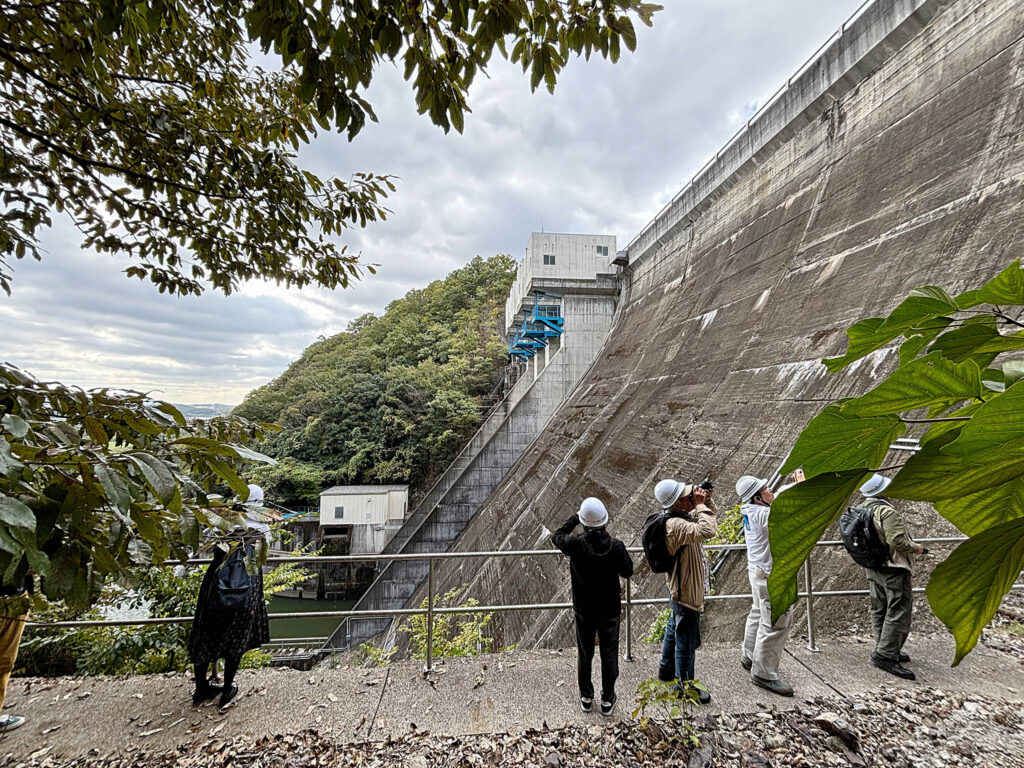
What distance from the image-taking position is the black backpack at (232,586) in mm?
2662

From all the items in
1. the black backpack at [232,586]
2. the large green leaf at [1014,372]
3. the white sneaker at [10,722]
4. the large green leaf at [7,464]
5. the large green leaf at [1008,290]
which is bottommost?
the white sneaker at [10,722]

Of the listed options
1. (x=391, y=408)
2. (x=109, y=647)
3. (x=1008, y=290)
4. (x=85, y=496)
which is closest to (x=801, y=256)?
(x=1008, y=290)

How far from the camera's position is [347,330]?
38.8 meters

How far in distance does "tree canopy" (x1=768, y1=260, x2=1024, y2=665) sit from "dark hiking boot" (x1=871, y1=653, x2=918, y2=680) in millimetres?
3101

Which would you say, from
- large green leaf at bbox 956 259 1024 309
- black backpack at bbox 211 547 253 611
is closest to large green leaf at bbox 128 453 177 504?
large green leaf at bbox 956 259 1024 309

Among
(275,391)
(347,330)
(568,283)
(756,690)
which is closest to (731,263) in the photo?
(568,283)

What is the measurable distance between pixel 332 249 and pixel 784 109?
33.2ft

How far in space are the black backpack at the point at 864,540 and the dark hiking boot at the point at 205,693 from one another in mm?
3905

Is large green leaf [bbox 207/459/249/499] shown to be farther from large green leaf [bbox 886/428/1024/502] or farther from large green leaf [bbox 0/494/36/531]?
large green leaf [bbox 886/428/1024/502]

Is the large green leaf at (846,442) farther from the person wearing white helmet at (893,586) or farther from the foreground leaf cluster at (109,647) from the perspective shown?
the foreground leaf cluster at (109,647)

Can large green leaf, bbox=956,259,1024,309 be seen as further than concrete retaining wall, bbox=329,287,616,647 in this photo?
No

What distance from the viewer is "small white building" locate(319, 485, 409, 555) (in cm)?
1645

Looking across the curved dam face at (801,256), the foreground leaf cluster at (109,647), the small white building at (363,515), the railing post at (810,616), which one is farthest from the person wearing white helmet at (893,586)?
the small white building at (363,515)

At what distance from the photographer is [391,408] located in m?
20.1
